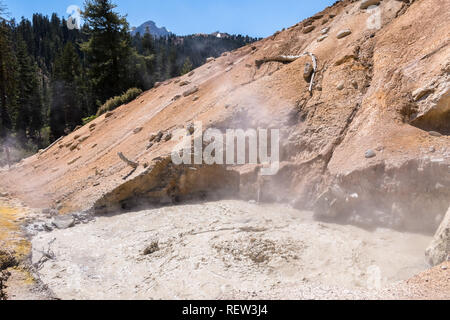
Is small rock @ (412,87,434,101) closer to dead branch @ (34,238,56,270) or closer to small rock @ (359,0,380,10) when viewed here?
small rock @ (359,0,380,10)

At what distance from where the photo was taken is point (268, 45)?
12102 millimetres

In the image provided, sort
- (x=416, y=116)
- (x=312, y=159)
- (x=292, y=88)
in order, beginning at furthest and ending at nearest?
(x=292, y=88)
(x=312, y=159)
(x=416, y=116)

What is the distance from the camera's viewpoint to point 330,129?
754cm

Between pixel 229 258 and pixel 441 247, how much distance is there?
304 centimetres

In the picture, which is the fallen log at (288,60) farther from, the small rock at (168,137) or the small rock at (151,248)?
the small rock at (151,248)

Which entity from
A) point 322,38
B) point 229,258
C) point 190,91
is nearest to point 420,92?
point 322,38

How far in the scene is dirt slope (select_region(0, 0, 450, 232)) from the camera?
600 centimetres

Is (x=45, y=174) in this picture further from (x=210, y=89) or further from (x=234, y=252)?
(x=234, y=252)

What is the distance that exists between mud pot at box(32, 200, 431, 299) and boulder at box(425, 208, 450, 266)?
236 mm

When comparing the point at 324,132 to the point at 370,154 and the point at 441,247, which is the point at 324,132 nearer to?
the point at 370,154

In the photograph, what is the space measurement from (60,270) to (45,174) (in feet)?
24.1

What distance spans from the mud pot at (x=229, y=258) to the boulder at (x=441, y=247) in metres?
0.24

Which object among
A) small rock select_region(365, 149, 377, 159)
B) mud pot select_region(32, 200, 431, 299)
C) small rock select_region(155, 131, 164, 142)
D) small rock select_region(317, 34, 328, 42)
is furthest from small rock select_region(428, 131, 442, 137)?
small rock select_region(155, 131, 164, 142)

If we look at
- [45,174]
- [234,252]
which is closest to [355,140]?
[234,252]
